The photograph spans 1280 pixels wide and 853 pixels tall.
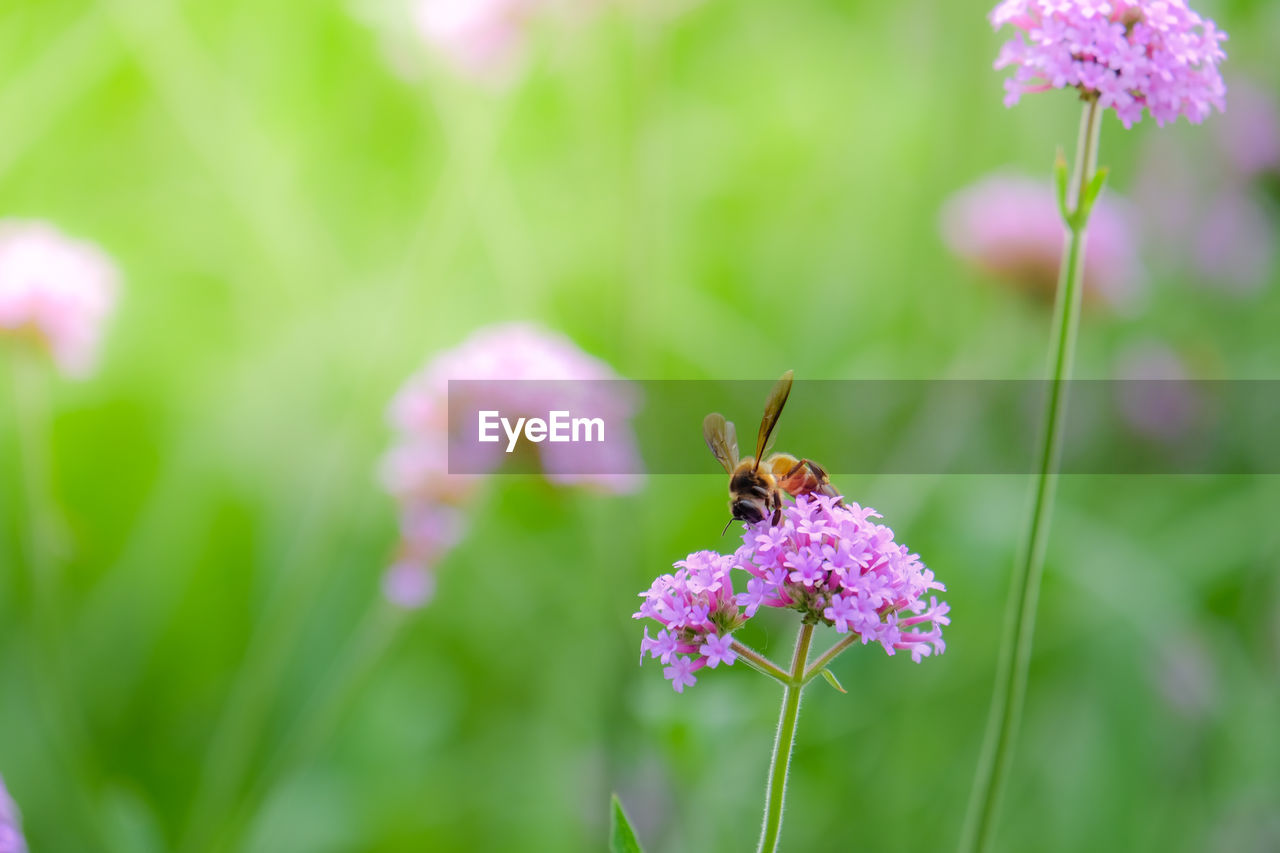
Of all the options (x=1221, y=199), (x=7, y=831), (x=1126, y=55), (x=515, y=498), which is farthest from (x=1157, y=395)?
(x=7, y=831)

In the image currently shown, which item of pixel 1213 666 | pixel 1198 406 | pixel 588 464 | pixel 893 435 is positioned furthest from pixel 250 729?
pixel 1198 406

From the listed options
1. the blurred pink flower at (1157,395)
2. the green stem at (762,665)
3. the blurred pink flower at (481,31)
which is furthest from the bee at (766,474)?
the blurred pink flower at (1157,395)

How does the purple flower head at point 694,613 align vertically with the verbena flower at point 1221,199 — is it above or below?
below

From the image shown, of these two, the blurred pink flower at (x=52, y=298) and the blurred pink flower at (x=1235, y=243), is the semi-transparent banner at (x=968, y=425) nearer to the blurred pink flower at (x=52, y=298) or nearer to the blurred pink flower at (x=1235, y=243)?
the blurred pink flower at (x=1235, y=243)

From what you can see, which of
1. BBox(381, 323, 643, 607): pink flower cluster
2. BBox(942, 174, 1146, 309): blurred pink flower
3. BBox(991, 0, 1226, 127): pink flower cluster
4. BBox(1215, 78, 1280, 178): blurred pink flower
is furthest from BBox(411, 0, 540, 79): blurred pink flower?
BBox(1215, 78, 1280, 178): blurred pink flower

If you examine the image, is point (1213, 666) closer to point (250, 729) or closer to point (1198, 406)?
point (1198, 406)

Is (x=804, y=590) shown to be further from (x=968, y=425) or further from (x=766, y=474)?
(x=968, y=425)
